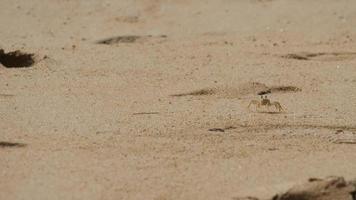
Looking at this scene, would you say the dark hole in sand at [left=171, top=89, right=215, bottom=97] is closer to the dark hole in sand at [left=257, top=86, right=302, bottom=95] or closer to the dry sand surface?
the dry sand surface

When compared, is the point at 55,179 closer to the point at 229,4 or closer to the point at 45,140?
the point at 45,140

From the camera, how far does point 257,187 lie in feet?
10.8

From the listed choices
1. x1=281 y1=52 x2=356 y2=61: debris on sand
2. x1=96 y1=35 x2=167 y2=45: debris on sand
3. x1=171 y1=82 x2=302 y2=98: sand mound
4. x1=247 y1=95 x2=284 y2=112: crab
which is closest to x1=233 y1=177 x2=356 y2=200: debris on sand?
x1=247 y1=95 x2=284 y2=112: crab

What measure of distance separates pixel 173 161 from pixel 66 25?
3.02 m

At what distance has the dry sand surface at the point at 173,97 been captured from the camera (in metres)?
3.44

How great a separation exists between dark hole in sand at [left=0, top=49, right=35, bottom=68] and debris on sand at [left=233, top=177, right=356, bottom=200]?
258 cm

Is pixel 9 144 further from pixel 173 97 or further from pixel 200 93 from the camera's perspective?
pixel 200 93

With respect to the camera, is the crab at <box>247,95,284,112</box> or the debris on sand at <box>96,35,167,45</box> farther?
the debris on sand at <box>96,35,167,45</box>

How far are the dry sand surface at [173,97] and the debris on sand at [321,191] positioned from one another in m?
0.05

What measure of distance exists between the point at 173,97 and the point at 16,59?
135cm

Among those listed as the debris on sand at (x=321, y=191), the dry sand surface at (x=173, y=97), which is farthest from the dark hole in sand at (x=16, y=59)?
the debris on sand at (x=321, y=191)

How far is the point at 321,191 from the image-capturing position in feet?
10.5

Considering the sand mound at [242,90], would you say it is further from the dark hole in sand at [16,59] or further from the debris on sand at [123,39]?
the debris on sand at [123,39]

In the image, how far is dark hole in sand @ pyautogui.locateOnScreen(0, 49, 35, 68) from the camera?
530 centimetres
